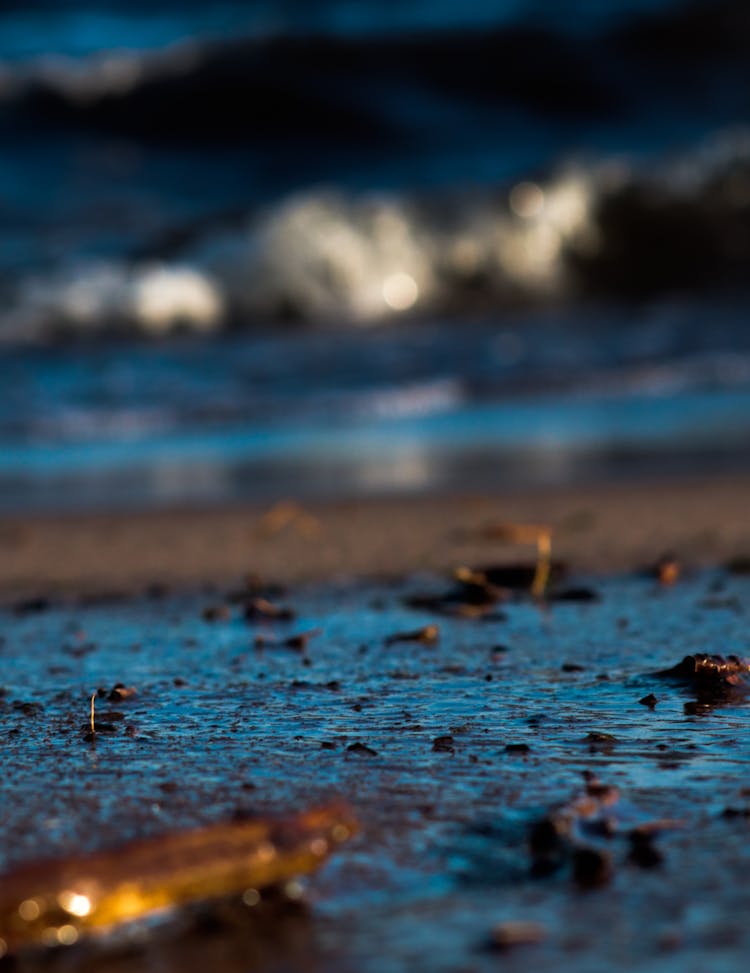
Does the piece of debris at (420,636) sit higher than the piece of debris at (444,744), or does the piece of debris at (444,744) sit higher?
the piece of debris at (420,636)

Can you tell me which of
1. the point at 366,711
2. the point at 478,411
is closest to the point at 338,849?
the point at 366,711

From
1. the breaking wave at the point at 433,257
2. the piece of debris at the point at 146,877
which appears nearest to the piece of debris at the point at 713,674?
the piece of debris at the point at 146,877

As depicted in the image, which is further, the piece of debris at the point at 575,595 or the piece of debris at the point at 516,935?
the piece of debris at the point at 575,595

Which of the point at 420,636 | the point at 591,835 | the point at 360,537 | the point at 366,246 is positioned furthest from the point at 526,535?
the point at 366,246

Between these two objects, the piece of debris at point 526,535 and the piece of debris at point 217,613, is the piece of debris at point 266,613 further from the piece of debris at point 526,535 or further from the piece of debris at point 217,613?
the piece of debris at point 526,535

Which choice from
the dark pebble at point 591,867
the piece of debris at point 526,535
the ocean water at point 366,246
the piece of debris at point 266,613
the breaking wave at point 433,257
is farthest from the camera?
the breaking wave at point 433,257

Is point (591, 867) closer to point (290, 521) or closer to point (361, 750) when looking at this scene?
point (361, 750)

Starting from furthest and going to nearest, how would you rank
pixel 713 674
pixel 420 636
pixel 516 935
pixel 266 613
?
1. pixel 266 613
2. pixel 420 636
3. pixel 713 674
4. pixel 516 935
